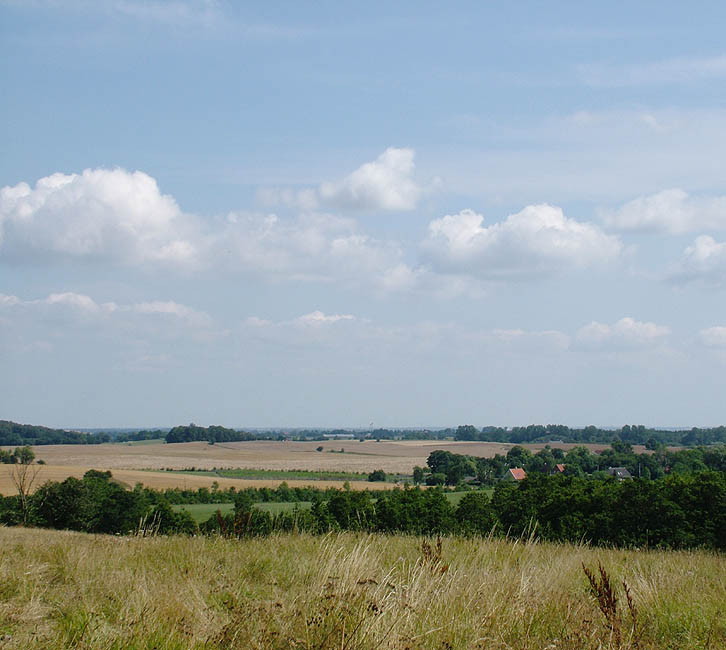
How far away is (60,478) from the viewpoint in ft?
220

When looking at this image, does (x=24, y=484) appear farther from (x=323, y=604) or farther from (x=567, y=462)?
(x=567, y=462)

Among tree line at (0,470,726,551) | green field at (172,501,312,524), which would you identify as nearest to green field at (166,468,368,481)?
green field at (172,501,312,524)

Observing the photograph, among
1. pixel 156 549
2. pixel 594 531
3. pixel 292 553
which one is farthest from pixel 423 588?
pixel 594 531

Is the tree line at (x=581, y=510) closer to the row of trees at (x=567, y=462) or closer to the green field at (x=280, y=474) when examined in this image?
the row of trees at (x=567, y=462)

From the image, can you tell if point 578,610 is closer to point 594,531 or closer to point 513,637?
point 513,637

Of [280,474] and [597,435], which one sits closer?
[280,474]

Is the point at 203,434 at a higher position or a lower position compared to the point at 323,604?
lower

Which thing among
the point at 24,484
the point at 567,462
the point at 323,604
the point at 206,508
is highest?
the point at 323,604

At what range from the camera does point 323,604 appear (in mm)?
4707

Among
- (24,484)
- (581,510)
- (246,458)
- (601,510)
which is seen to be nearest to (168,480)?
(246,458)

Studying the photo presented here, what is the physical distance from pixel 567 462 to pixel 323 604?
298ft

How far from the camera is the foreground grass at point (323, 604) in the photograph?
4.34 m

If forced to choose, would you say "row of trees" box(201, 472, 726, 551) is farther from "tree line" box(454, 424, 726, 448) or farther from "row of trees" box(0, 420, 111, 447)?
"row of trees" box(0, 420, 111, 447)

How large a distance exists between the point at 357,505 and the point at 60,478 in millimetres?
38674
